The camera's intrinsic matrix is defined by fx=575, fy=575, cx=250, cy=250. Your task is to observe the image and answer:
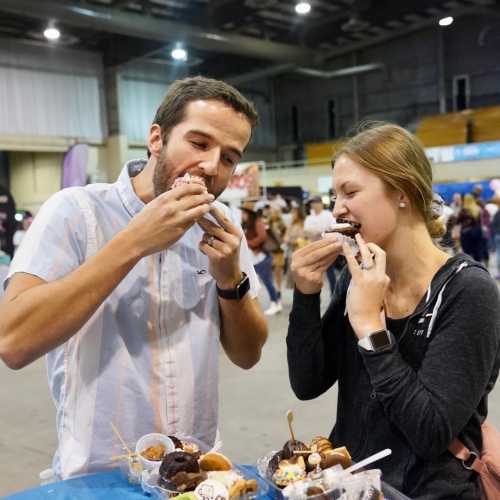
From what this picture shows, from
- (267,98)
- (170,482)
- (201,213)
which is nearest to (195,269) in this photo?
(201,213)

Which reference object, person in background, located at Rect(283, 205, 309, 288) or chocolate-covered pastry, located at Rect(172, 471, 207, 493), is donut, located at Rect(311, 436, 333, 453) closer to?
chocolate-covered pastry, located at Rect(172, 471, 207, 493)

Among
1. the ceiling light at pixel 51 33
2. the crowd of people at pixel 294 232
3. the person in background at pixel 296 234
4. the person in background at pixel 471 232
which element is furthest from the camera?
the ceiling light at pixel 51 33

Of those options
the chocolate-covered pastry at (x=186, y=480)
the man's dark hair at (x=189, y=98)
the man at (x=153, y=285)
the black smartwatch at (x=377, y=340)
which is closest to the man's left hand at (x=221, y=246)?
the man at (x=153, y=285)

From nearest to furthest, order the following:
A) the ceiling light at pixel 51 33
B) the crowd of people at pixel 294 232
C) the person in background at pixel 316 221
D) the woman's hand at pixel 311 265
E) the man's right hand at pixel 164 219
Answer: the man's right hand at pixel 164 219, the woman's hand at pixel 311 265, the crowd of people at pixel 294 232, the person in background at pixel 316 221, the ceiling light at pixel 51 33

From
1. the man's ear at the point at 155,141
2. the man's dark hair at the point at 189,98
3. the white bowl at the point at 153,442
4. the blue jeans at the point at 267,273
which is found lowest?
the blue jeans at the point at 267,273

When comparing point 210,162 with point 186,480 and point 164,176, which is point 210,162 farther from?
point 186,480

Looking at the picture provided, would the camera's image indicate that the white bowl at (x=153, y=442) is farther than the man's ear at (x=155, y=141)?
No

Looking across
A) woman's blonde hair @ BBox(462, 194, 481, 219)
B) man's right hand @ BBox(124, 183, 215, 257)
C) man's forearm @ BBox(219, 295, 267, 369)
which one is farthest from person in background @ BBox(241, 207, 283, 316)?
man's right hand @ BBox(124, 183, 215, 257)

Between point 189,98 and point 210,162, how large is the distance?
173 millimetres

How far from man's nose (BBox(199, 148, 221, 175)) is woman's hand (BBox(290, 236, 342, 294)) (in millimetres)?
348

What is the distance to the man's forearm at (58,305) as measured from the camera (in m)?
1.20

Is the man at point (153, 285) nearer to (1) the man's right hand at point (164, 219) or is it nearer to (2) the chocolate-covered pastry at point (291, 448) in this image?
(1) the man's right hand at point (164, 219)

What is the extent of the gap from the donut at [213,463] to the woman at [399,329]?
0.38 meters

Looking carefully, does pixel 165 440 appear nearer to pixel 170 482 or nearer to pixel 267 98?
pixel 170 482
